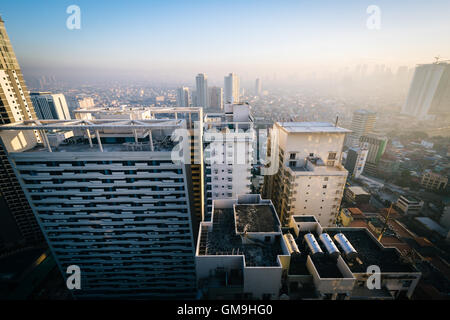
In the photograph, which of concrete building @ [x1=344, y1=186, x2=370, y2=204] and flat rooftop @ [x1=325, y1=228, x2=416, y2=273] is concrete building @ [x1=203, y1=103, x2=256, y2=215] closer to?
flat rooftop @ [x1=325, y1=228, x2=416, y2=273]

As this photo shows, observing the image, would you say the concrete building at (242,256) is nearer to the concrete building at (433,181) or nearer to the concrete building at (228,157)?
the concrete building at (228,157)

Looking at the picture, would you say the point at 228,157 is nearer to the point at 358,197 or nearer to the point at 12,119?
the point at 12,119

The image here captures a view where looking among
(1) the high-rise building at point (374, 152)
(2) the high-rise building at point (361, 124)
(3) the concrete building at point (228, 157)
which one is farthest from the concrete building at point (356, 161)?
(3) the concrete building at point (228, 157)

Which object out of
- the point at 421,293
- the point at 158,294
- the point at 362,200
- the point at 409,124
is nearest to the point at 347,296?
the point at 158,294

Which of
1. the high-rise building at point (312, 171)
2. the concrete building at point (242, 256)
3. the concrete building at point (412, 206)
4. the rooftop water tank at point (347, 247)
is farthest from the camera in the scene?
the concrete building at point (412, 206)

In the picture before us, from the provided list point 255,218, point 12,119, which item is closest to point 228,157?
point 255,218

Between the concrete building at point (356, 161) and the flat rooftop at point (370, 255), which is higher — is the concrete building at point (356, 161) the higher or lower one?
the lower one

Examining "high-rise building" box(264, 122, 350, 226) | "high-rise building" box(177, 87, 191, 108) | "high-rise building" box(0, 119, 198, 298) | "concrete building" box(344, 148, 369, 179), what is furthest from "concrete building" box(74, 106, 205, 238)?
"high-rise building" box(177, 87, 191, 108)
